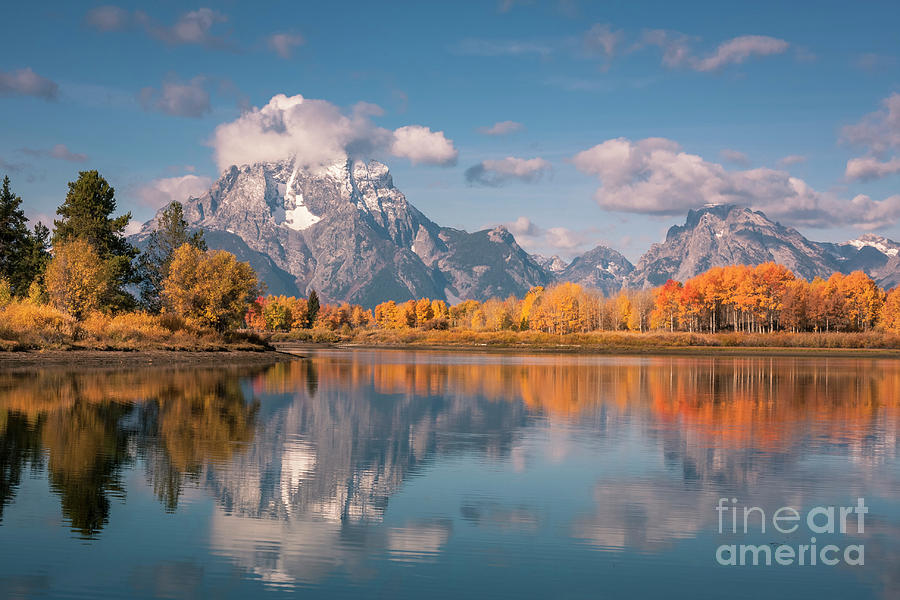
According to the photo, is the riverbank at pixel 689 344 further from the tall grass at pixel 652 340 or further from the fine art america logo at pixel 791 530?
the fine art america logo at pixel 791 530

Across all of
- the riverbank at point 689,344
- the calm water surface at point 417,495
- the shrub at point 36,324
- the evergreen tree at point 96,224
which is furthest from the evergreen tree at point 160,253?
the calm water surface at point 417,495

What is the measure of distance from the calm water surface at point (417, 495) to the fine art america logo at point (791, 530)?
238mm

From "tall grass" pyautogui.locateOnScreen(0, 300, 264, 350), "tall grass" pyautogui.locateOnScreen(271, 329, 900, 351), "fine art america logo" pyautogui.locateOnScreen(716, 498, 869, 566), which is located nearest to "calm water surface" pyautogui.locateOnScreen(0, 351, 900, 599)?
"fine art america logo" pyautogui.locateOnScreen(716, 498, 869, 566)

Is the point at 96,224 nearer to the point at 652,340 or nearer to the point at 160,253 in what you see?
the point at 160,253

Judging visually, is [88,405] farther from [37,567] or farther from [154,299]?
[154,299]

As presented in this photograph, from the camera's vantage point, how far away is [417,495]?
17906 mm

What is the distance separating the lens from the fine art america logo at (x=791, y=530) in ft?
44.1

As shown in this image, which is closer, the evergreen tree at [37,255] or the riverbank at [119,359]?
the riverbank at [119,359]

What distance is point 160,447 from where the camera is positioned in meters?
22.7

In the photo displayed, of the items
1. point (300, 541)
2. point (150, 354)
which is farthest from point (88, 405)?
point (150, 354)

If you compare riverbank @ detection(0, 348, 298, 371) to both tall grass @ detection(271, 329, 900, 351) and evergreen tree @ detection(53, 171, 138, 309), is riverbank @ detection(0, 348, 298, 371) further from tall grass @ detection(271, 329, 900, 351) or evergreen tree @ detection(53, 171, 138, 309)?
tall grass @ detection(271, 329, 900, 351)

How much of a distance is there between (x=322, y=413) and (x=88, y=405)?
32.8ft

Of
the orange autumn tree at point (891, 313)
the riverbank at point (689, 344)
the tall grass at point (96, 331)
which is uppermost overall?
the orange autumn tree at point (891, 313)

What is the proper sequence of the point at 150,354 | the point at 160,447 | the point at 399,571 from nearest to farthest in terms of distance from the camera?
1. the point at 399,571
2. the point at 160,447
3. the point at 150,354
